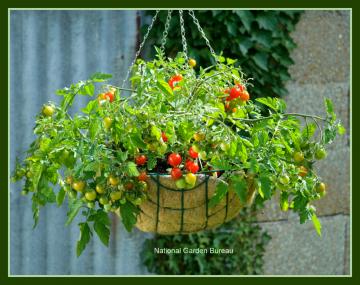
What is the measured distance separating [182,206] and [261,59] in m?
1.41

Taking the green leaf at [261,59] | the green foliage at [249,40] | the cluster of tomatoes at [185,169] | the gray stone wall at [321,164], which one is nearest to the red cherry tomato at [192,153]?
the cluster of tomatoes at [185,169]

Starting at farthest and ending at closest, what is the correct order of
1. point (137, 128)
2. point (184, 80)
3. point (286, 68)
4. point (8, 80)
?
point (286, 68) → point (8, 80) → point (184, 80) → point (137, 128)

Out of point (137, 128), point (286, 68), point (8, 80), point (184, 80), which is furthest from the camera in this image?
point (286, 68)

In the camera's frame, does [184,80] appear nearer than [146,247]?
Yes

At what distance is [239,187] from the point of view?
1.49m

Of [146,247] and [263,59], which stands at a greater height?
[263,59]

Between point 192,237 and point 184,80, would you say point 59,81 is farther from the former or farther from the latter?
point 184,80

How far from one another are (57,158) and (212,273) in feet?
4.89

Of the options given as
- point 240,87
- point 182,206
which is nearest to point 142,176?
point 182,206

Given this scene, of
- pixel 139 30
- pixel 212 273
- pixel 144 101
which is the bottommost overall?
pixel 212 273

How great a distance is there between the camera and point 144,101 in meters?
1.52

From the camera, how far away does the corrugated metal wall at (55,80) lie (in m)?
2.70

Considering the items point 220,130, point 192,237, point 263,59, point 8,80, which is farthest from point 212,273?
point 220,130

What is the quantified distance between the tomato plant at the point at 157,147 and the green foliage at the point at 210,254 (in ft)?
3.82
